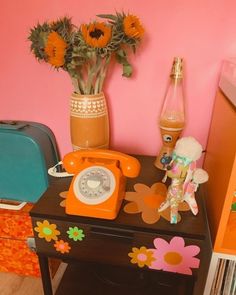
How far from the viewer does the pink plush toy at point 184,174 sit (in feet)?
2.05

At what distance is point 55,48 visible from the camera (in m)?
0.75

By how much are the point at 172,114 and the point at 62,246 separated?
549 mm

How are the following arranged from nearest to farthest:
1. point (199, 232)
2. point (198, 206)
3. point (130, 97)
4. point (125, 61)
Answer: point (199, 232)
point (198, 206)
point (125, 61)
point (130, 97)

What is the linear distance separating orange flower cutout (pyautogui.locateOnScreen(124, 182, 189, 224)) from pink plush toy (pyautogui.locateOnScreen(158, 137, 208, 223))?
0.03m

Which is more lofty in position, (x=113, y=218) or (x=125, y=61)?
(x=125, y=61)

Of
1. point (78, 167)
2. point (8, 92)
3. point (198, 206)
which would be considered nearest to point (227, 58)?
point (198, 206)

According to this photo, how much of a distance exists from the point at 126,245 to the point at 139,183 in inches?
8.4

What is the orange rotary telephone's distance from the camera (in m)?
0.67

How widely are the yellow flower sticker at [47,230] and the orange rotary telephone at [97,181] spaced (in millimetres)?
67

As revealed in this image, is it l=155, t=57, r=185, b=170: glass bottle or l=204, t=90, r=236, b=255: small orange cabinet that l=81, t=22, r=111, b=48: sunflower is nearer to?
l=155, t=57, r=185, b=170: glass bottle

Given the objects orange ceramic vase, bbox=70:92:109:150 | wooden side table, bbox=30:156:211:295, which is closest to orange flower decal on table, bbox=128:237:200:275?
wooden side table, bbox=30:156:211:295

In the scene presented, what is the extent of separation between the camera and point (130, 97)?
1.01 meters

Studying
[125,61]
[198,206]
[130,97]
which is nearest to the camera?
[198,206]

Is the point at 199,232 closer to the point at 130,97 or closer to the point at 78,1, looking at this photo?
the point at 130,97
